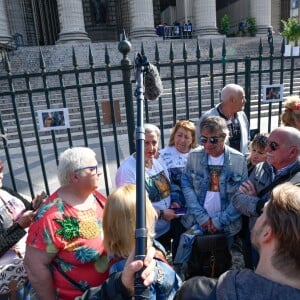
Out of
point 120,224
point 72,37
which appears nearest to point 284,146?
point 120,224

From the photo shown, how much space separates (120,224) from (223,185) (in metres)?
1.37

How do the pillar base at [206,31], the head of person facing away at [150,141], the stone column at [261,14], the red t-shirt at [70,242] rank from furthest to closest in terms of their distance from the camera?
the stone column at [261,14] → the pillar base at [206,31] → the head of person facing away at [150,141] → the red t-shirt at [70,242]

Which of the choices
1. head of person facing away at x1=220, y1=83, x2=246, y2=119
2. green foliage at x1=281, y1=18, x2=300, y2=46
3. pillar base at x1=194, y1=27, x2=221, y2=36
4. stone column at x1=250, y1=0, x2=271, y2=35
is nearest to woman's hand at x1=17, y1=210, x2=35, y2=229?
head of person facing away at x1=220, y1=83, x2=246, y2=119

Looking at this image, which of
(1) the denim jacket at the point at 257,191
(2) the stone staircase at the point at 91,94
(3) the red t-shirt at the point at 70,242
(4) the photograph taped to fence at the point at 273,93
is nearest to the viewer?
(3) the red t-shirt at the point at 70,242

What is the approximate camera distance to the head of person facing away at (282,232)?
1248mm

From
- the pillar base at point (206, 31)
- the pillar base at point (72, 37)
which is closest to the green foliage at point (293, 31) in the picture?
the pillar base at point (206, 31)

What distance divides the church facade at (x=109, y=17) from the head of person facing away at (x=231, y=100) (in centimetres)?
1513

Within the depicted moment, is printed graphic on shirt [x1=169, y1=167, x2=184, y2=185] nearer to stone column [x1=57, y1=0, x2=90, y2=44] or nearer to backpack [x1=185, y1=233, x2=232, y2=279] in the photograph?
backpack [x1=185, y1=233, x2=232, y2=279]

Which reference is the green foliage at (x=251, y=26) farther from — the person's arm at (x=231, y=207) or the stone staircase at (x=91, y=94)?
the person's arm at (x=231, y=207)

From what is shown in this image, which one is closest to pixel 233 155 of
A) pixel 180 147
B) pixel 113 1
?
pixel 180 147

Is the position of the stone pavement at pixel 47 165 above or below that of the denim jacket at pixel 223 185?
below

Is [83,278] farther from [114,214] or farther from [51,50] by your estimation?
[51,50]

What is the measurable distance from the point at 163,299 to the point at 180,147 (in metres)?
1.85

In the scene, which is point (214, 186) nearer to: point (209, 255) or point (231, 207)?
point (231, 207)
